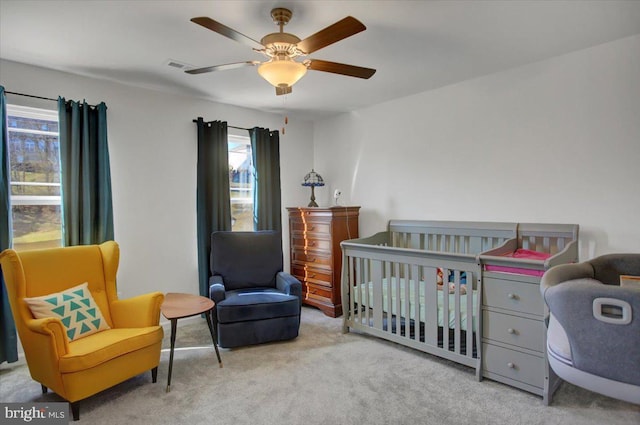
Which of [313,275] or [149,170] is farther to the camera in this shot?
[313,275]

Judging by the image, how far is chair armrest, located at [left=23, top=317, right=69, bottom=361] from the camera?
6.72ft

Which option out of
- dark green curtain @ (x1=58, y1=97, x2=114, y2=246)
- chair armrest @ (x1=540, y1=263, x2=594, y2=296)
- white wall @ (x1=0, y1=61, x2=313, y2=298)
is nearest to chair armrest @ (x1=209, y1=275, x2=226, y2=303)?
white wall @ (x1=0, y1=61, x2=313, y2=298)

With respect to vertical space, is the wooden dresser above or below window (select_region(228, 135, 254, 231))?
below

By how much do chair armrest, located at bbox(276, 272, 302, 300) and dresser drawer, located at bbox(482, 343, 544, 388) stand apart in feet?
5.38

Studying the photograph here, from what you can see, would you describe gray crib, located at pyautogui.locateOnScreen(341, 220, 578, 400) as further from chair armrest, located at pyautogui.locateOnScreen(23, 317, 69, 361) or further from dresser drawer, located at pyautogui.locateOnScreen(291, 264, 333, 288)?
chair armrest, located at pyautogui.locateOnScreen(23, 317, 69, 361)

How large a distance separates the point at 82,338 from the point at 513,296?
9.52 ft

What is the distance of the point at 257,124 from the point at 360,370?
10.2ft

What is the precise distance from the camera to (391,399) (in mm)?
2248

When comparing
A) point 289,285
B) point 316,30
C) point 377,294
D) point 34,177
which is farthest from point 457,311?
point 34,177

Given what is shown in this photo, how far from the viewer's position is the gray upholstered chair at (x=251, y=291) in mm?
3037

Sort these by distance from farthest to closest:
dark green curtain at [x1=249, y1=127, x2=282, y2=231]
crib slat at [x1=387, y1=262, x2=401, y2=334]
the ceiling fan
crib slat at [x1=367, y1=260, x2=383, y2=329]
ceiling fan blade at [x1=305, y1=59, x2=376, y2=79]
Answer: dark green curtain at [x1=249, y1=127, x2=282, y2=231], crib slat at [x1=367, y1=260, x2=383, y2=329], crib slat at [x1=387, y1=262, x2=401, y2=334], ceiling fan blade at [x1=305, y1=59, x2=376, y2=79], the ceiling fan

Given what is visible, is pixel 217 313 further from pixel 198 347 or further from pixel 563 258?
pixel 563 258

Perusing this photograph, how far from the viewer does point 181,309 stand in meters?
2.59

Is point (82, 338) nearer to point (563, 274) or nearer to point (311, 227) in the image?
point (311, 227)
